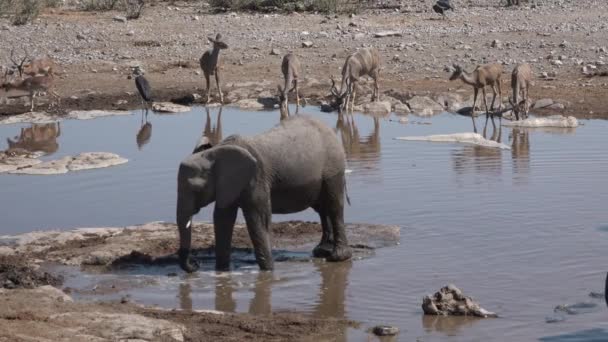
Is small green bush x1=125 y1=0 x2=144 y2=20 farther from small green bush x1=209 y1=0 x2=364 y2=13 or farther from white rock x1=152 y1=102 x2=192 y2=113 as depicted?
white rock x1=152 y1=102 x2=192 y2=113

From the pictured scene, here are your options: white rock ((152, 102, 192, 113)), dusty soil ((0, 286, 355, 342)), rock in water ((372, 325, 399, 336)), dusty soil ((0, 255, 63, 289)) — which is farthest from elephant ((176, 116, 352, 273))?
white rock ((152, 102, 192, 113))

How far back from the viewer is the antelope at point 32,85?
80.3 feet

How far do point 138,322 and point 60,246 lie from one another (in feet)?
12.3

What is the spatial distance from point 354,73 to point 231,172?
1290 centimetres

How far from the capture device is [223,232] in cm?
1227

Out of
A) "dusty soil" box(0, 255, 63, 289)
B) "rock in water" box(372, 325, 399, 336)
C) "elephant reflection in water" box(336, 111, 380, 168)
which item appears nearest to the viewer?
"rock in water" box(372, 325, 399, 336)

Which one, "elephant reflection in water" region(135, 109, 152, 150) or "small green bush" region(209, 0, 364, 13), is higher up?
"small green bush" region(209, 0, 364, 13)

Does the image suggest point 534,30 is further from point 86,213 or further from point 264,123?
point 86,213

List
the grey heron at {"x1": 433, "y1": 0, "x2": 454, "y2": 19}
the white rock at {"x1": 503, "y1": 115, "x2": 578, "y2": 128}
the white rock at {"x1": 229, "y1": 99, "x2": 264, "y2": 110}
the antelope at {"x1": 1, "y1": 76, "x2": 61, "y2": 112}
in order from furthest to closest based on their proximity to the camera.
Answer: the grey heron at {"x1": 433, "y1": 0, "x2": 454, "y2": 19}
the white rock at {"x1": 229, "y1": 99, "x2": 264, "y2": 110}
the antelope at {"x1": 1, "y1": 76, "x2": 61, "y2": 112}
the white rock at {"x1": 503, "y1": 115, "x2": 578, "y2": 128}

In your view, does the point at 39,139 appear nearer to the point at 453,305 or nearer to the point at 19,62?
the point at 19,62

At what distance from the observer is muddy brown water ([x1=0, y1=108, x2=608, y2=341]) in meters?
11.1

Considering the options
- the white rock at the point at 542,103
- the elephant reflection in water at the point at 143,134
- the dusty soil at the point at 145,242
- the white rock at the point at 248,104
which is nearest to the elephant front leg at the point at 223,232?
the dusty soil at the point at 145,242

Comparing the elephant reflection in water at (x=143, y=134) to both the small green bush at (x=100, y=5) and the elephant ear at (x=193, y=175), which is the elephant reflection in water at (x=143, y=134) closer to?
the elephant ear at (x=193, y=175)

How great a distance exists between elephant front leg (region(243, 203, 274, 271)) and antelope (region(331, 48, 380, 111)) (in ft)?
40.8
